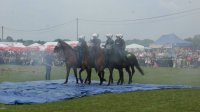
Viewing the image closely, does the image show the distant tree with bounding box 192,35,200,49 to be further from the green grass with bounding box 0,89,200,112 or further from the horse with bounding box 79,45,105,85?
the green grass with bounding box 0,89,200,112

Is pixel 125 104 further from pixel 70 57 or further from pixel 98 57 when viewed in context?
pixel 70 57

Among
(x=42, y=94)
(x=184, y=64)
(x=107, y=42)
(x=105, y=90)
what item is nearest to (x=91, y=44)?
(x=107, y=42)

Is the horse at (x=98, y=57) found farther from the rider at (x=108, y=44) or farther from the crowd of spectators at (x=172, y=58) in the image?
the crowd of spectators at (x=172, y=58)

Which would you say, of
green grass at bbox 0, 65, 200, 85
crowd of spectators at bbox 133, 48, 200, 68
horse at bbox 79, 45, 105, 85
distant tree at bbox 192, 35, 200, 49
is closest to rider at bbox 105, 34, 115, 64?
horse at bbox 79, 45, 105, 85

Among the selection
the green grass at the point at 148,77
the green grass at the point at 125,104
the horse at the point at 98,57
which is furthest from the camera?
the green grass at the point at 148,77

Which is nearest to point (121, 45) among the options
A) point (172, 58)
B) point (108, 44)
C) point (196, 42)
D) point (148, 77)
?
point (108, 44)

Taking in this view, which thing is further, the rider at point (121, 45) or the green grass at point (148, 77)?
the green grass at point (148, 77)

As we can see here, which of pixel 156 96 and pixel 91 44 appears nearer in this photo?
pixel 156 96

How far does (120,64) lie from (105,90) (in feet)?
15.5

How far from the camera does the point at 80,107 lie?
1416 centimetres

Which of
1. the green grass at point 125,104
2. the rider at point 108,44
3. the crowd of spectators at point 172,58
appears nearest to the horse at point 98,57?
the rider at point 108,44

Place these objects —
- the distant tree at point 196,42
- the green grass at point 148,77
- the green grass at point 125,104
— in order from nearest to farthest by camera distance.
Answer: the green grass at point 125,104 → the green grass at point 148,77 → the distant tree at point 196,42

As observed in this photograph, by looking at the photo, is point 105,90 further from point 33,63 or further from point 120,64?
point 33,63

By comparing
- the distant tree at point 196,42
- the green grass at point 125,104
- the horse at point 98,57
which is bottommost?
the green grass at point 125,104
